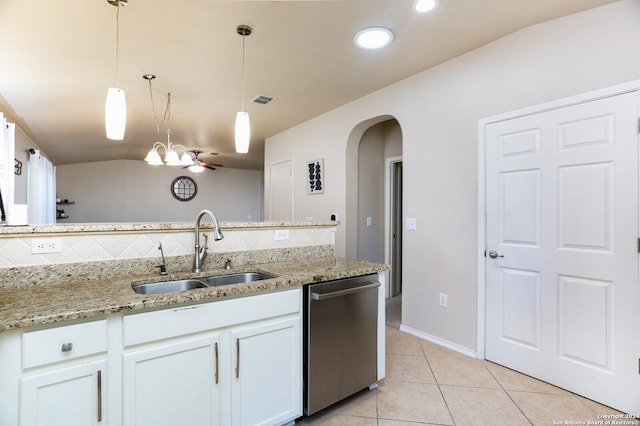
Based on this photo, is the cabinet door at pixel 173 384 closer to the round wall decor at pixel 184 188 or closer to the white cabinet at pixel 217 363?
the white cabinet at pixel 217 363

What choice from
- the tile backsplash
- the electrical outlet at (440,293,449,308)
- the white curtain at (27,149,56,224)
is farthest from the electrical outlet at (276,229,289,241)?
the white curtain at (27,149,56,224)

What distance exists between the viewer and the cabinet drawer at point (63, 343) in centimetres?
112

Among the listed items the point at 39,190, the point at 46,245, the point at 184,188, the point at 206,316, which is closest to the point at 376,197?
the point at 206,316

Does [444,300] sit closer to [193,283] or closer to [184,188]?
[193,283]

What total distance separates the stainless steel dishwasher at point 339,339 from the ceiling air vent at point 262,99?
2.58 meters

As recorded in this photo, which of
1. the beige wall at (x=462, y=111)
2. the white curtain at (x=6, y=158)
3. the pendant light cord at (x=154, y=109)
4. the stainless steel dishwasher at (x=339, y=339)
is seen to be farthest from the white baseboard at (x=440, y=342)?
the white curtain at (x=6, y=158)

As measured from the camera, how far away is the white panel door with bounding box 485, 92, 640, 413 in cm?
190

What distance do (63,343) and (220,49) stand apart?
7.52ft

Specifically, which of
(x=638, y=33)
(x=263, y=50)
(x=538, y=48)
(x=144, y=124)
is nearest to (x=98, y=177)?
(x=144, y=124)

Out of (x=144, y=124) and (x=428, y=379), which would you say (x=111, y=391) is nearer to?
(x=428, y=379)

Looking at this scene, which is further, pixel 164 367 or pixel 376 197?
pixel 376 197

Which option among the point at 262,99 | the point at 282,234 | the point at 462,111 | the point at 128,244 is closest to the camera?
the point at 128,244

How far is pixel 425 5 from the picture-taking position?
2025 mm

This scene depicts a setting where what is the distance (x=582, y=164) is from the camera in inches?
81.4
